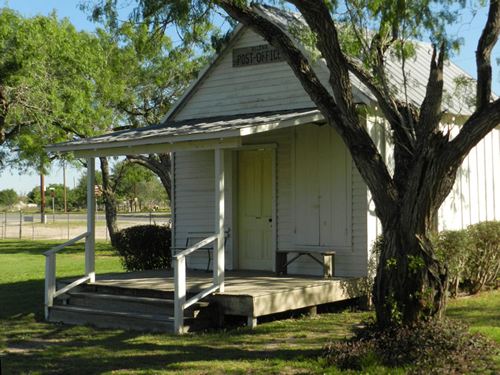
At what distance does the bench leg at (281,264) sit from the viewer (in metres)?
12.9

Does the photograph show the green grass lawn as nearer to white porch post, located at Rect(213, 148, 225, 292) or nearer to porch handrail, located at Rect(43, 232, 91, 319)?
porch handrail, located at Rect(43, 232, 91, 319)

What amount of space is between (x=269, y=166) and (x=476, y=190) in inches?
177

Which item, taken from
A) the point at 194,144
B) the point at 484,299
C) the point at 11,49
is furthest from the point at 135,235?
the point at 11,49

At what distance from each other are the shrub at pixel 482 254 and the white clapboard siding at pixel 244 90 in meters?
3.96

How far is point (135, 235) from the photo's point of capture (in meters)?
17.0

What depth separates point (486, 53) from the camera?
8164mm

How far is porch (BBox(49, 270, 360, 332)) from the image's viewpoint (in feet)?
34.4

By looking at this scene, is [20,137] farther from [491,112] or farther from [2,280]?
→ [491,112]

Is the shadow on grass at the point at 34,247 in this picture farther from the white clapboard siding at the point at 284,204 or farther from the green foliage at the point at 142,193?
the green foliage at the point at 142,193

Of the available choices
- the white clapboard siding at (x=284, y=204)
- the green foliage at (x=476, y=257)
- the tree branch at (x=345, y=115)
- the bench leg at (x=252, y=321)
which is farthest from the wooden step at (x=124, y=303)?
the green foliage at (x=476, y=257)

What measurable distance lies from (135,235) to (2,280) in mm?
4004

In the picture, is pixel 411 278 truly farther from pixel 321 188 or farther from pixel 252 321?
pixel 321 188

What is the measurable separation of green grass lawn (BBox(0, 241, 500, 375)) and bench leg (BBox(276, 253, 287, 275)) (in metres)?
1.57

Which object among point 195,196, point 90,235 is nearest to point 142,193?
A: point 195,196
